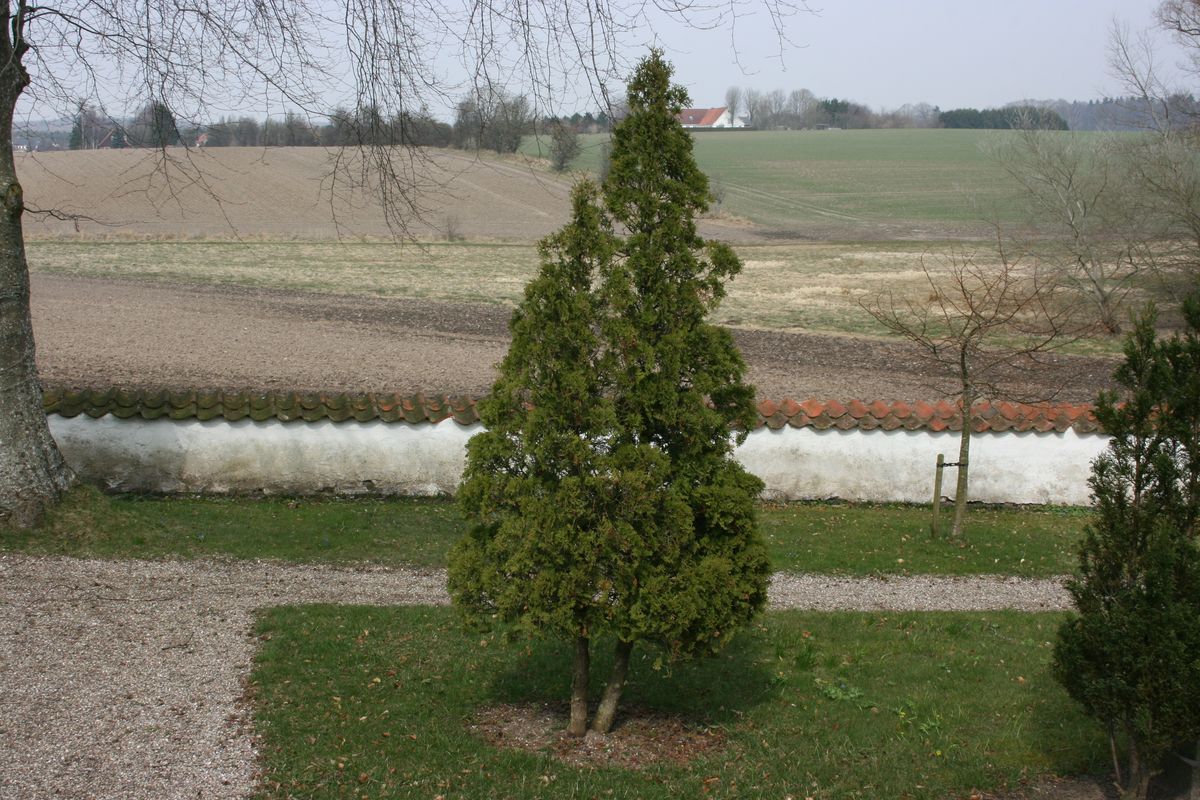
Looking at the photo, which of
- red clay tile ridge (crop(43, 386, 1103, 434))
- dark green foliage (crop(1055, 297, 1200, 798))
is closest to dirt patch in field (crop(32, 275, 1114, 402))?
red clay tile ridge (crop(43, 386, 1103, 434))

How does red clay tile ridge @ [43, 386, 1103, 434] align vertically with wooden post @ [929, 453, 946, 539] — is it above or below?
above

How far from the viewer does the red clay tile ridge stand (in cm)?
1118

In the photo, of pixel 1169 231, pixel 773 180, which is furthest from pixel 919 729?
pixel 773 180

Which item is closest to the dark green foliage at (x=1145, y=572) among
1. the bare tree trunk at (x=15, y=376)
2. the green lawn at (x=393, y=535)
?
the green lawn at (x=393, y=535)

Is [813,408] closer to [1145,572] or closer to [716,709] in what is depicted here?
[716,709]

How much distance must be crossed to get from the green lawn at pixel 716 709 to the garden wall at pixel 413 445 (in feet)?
13.3

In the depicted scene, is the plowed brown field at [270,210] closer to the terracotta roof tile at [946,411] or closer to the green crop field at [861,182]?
the green crop field at [861,182]

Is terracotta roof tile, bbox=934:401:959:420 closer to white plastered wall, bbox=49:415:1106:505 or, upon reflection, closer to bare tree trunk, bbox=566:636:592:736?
white plastered wall, bbox=49:415:1106:505

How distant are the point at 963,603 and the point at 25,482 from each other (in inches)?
308

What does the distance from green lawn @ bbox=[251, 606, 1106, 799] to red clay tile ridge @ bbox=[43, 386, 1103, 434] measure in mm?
4107

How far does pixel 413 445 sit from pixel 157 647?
17.0 ft

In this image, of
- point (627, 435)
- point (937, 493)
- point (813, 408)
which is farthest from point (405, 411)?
point (627, 435)

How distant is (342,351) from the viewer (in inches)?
787

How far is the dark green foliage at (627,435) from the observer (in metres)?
5.00
